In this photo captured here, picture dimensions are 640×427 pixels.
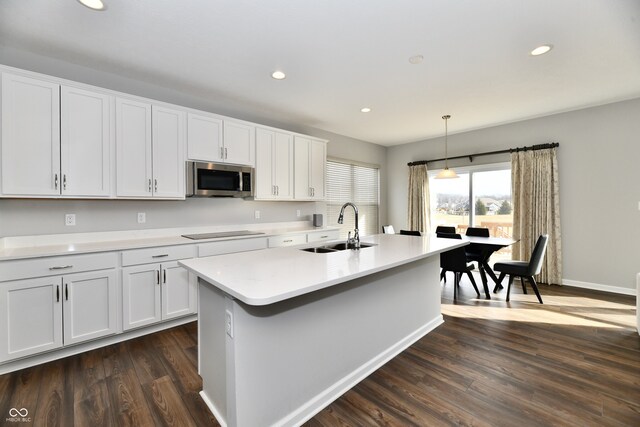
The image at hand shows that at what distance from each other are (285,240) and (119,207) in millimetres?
1948

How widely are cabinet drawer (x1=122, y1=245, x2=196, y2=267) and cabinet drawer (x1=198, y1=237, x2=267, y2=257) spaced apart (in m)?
0.11

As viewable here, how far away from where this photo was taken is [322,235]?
461 centimetres

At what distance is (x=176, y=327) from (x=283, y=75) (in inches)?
114

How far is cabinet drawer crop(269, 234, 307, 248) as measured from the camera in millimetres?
3838

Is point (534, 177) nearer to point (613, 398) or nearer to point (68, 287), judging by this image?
point (613, 398)

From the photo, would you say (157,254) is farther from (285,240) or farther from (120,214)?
(285,240)

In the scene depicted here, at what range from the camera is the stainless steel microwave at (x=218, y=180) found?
328 cm

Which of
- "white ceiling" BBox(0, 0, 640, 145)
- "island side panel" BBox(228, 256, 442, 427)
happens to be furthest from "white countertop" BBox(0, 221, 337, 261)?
"island side panel" BBox(228, 256, 442, 427)

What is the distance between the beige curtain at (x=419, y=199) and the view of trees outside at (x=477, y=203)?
0.16 meters

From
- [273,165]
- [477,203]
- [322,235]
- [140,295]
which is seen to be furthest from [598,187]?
[140,295]

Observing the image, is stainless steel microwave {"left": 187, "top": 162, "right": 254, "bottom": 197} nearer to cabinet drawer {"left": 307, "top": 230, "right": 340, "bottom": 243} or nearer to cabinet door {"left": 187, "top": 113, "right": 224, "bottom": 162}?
cabinet door {"left": 187, "top": 113, "right": 224, "bottom": 162}

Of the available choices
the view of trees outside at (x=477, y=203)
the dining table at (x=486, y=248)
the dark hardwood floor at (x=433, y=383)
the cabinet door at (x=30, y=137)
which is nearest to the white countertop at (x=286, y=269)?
the dark hardwood floor at (x=433, y=383)

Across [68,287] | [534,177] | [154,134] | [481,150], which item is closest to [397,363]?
[68,287]

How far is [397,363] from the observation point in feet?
7.61
